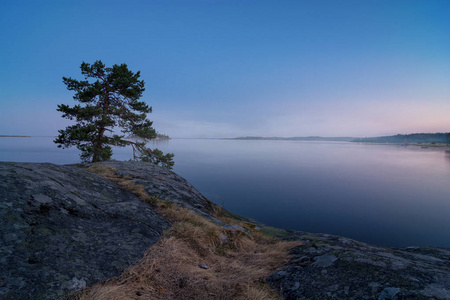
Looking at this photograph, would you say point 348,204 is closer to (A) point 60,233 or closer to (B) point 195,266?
(B) point 195,266

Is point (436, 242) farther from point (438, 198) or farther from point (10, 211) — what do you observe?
point (10, 211)

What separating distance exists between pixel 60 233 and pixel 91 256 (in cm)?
64

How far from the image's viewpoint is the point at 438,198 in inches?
763

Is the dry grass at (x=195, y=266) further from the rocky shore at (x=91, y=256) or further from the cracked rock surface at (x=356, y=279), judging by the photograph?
the cracked rock surface at (x=356, y=279)

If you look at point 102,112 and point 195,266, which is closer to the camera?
point 195,266

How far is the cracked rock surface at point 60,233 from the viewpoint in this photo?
7.66 feet

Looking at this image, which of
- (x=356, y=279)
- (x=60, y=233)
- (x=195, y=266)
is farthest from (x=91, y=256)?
(x=356, y=279)

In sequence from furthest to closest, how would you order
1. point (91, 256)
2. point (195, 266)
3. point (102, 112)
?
1. point (102, 112)
2. point (195, 266)
3. point (91, 256)

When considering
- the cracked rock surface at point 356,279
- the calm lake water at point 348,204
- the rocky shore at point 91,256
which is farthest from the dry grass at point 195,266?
the calm lake water at point 348,204

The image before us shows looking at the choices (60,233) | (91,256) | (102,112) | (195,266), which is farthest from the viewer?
(102,112)

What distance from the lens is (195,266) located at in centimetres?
368

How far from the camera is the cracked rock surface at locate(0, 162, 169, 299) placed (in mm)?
2336

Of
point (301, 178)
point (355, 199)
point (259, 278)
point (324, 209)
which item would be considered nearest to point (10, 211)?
point (259, 278)

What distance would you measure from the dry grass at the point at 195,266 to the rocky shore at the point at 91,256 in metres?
0.23
